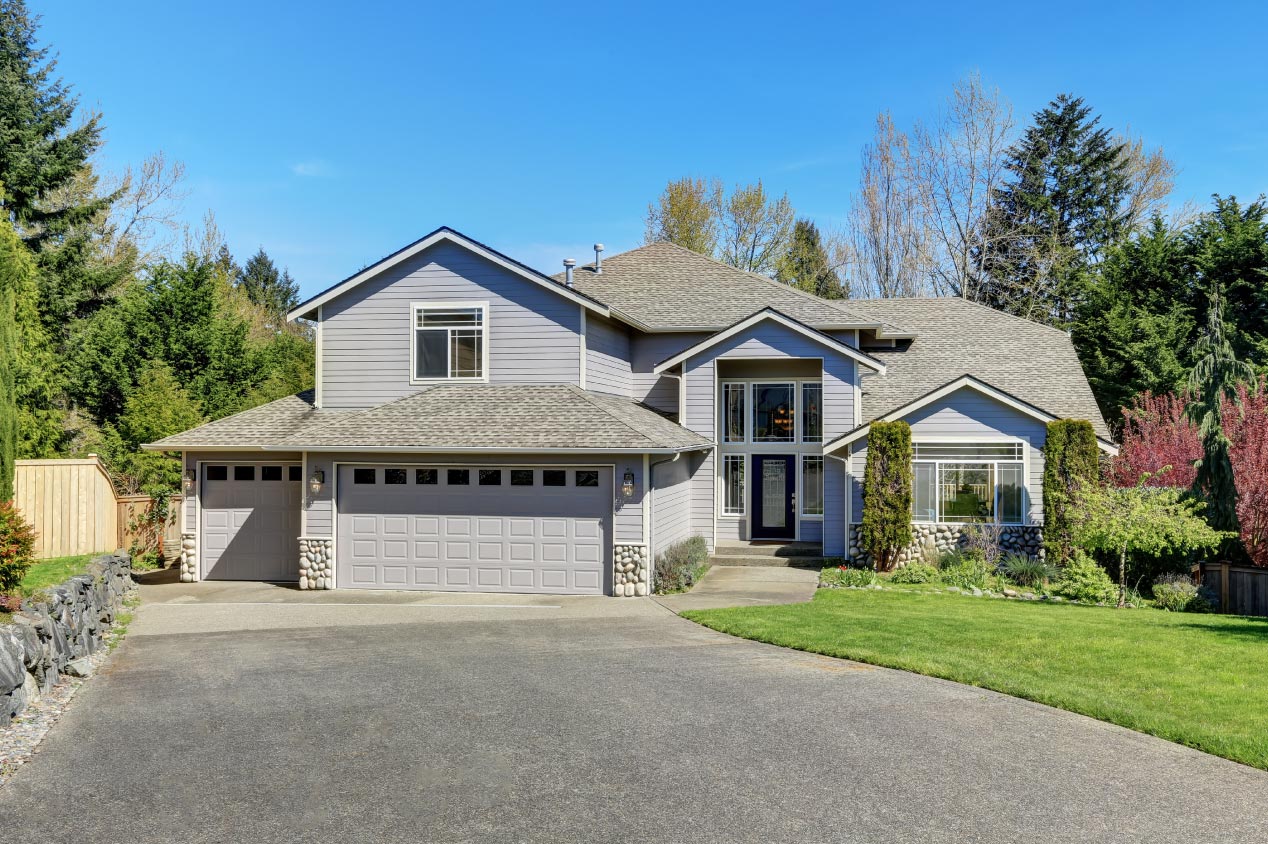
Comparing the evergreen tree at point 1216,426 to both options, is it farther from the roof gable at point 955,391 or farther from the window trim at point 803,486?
the window trim at point 803,486

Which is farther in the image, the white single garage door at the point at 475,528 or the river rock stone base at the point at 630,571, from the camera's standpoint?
the white single garage door at the point at 475,528

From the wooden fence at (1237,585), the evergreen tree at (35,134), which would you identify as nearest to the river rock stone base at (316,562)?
the wooden fence at (1237,585)

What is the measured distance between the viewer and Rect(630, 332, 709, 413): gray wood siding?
862 inches

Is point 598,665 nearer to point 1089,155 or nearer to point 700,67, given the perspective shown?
point 700,67

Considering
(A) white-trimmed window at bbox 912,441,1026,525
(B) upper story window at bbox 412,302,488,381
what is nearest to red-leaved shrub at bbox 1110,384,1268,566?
(A) white-trimmed window at bbox 912,441,1026,525

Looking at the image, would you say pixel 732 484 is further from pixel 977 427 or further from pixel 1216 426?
pixel 1216 426

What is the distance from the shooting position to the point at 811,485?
20.7 metres

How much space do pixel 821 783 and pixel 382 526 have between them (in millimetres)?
11964

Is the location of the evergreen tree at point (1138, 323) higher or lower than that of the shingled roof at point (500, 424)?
higher

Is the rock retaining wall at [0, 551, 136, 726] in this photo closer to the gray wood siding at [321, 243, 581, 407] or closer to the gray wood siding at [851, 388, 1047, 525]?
the gray wood siding at [321, 243, 581, 407]

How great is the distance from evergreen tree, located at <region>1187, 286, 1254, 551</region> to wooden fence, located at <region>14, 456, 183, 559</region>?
21.8m

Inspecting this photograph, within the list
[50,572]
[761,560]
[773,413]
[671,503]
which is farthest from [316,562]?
[773,413]

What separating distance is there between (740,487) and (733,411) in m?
1.81

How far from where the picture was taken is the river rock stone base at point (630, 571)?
15969 mm
